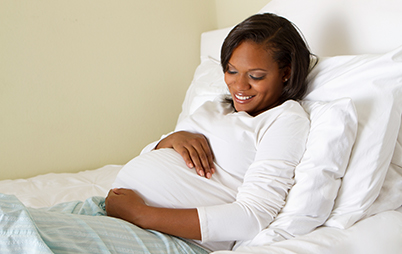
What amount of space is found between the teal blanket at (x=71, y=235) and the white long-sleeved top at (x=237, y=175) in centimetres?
10

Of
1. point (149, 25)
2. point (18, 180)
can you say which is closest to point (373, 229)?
point (18, 180)

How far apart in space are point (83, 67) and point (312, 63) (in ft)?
4.04

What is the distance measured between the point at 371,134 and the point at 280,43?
38cm

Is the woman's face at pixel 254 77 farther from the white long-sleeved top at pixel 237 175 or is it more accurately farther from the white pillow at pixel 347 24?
the white pillow at pixel 347 24

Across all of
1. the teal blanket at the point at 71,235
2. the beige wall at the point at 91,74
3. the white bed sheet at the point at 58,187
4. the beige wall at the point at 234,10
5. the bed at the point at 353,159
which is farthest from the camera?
the beige wall at the point at 234,10

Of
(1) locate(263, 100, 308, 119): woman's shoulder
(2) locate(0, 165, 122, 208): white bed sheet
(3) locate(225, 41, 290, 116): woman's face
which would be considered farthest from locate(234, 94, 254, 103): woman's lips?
(2) locate(0, 165, 122, 208): white bed sheet

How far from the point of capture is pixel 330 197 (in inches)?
36.6

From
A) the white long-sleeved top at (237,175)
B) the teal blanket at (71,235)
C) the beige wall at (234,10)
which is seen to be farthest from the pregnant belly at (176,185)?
the beige wall at (234,10)

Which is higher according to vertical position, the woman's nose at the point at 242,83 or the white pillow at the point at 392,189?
the woman's nose at the point at 242,83

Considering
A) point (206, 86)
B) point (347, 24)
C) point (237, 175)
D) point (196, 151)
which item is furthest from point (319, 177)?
point (206, 86)

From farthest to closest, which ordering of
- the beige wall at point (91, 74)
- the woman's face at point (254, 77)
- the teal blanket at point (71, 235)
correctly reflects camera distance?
1. the beige wall at point (91, 74)
2. the woman's face at point (254, 77)
3. the teal blanket at point (71, 235)

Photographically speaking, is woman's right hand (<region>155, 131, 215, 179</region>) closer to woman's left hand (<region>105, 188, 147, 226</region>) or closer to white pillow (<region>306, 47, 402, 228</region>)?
woman's left hand (<region>105, 188, 147, 226</region>)

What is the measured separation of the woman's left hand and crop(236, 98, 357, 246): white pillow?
0.29 m

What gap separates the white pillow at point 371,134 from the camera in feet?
3.11
